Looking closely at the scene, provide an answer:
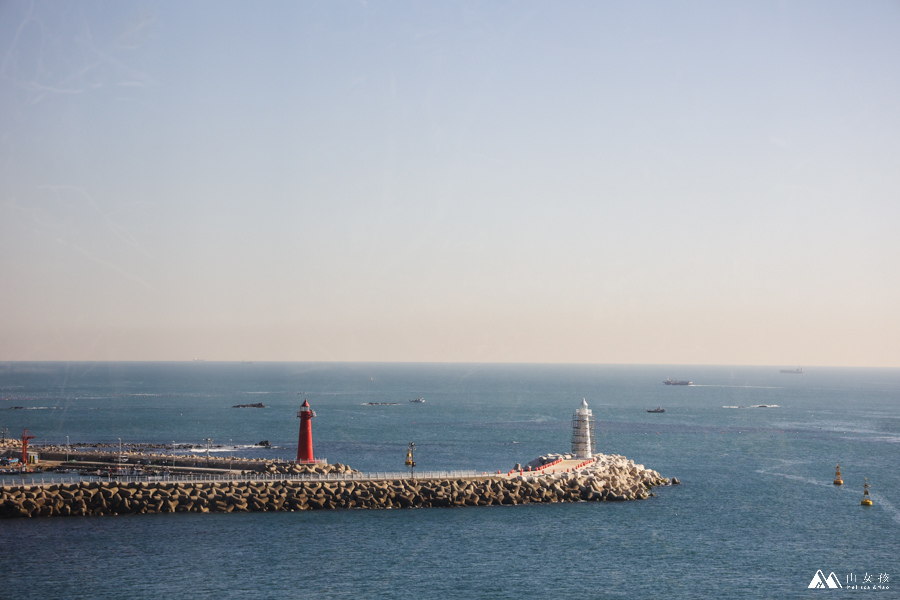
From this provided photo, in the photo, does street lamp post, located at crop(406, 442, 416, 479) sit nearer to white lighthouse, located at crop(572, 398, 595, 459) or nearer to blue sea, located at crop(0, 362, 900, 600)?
blue sea, located at crop(0, 362, 900, 600)

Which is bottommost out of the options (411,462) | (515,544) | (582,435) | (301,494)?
(515,544)

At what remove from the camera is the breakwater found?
49.4 meters

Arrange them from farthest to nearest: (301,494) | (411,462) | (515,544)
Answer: (411,462), (301,494), (515,544)

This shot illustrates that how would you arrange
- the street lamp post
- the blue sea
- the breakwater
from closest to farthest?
the blue sea → the breakwater → the street lamp post

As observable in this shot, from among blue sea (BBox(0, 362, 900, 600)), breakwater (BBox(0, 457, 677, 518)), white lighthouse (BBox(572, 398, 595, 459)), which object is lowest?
blue sea (BBox(0, 362, 900, 600))

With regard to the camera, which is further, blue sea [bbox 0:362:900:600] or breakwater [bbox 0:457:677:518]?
breakwater [bbox 0:457:677:518]

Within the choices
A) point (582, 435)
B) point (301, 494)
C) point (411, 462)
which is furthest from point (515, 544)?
point (582, 435)

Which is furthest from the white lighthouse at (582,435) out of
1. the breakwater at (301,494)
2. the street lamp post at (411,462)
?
the street lamp post at (411,462)

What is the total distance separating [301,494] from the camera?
52562 mm

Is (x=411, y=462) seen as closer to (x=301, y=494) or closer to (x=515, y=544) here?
(x=301, y=494)

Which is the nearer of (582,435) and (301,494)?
(301,494)

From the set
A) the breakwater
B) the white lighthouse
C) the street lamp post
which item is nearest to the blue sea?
the breakwater

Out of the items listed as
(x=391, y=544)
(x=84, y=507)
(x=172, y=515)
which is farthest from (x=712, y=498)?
(x=84, y=507)

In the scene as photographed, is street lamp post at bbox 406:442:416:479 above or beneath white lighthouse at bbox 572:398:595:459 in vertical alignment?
beneath
